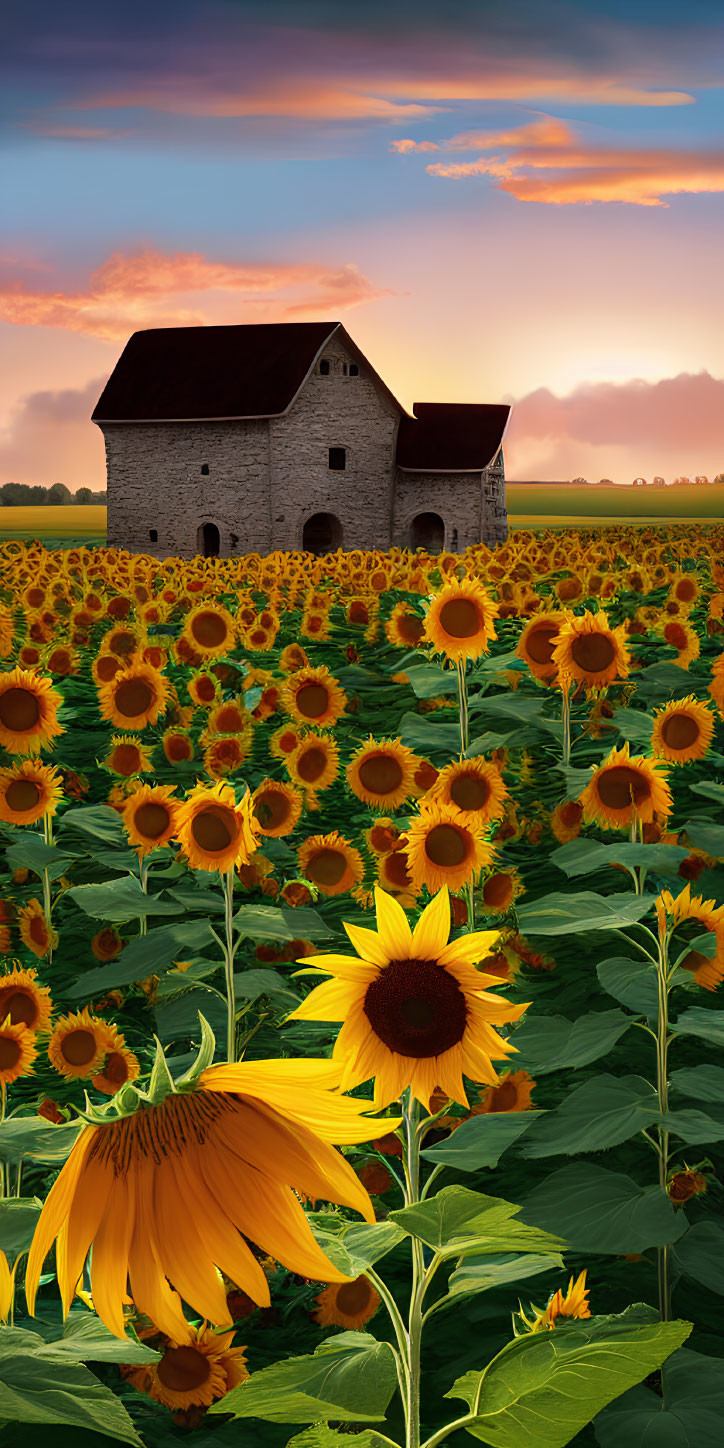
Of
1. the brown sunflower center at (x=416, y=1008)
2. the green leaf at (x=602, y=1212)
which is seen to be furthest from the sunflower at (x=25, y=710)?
the brown sunflower center at (x=416, y=1008)

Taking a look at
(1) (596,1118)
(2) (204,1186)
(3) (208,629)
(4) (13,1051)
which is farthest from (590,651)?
(3) (208,629)

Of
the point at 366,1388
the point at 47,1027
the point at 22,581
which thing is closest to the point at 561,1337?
the point at 366,1388

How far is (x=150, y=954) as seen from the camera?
9.17ft

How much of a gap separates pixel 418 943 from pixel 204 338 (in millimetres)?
34232

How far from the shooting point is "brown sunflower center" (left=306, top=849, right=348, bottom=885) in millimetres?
3467

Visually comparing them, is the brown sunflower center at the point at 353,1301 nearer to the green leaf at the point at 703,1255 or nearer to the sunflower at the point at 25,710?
the green leaf at the point at 703,1255

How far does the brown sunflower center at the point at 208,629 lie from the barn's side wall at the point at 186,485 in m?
24.1

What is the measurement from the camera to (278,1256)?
0.53m

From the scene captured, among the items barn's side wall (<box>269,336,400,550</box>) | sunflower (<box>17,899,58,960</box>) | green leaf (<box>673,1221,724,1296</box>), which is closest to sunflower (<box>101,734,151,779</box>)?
sunflower (<box>17,899,58,960</box>)

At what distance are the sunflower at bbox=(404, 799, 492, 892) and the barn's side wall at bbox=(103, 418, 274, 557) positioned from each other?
27.8 metres

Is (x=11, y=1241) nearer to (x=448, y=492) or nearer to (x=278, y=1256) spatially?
(x=278, y=1256)

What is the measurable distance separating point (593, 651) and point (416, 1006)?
7.76ft

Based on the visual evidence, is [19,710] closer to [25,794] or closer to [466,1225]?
[25,794]

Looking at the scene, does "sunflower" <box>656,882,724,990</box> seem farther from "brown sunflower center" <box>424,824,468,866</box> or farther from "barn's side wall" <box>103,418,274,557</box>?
"barn's side wall" <box>103,418,274,557</box>
